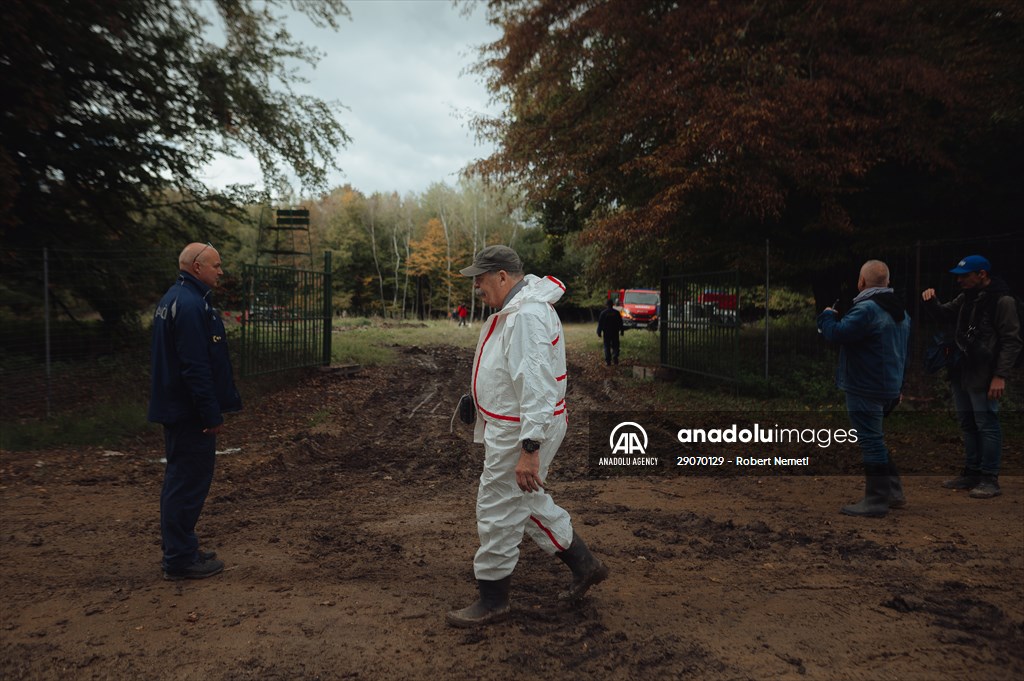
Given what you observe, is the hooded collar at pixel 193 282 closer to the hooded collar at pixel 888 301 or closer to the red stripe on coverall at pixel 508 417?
the red stripe on coverall at pixel 508 417

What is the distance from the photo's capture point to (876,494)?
5656mm

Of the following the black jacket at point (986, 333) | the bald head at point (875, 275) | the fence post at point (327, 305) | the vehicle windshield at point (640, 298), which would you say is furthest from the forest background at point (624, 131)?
the vehicle windshield at point (640, 298)

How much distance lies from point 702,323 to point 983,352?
5745 millimetres

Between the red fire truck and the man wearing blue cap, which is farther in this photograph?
the red fire truck

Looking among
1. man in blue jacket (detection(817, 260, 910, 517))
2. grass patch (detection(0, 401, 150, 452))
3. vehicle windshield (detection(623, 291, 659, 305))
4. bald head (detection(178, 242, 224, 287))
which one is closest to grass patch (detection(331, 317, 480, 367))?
grass patch (detection(0, 401, 150, 452))

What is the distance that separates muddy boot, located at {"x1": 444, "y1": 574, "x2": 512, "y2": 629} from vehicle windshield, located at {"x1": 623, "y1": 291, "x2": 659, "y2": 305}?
1203 inches

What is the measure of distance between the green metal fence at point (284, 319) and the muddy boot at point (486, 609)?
28.0ft

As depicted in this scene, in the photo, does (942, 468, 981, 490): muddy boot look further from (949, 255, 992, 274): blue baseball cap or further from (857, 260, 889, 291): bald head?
(857, 260, 889, 291): bald head

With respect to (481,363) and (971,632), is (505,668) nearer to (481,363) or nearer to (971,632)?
(481,363)

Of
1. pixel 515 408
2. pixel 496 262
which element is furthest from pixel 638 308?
pixel 515 408

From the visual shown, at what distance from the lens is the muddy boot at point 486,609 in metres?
3.60

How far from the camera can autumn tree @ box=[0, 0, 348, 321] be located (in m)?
10.4

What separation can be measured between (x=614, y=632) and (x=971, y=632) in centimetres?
176

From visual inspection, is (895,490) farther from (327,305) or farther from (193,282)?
(327,305)
